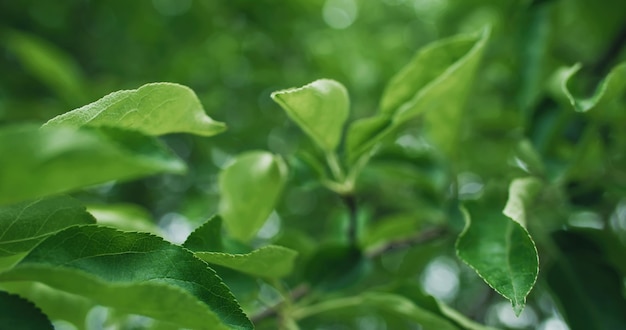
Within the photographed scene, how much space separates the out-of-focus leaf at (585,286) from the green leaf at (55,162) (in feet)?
2.48

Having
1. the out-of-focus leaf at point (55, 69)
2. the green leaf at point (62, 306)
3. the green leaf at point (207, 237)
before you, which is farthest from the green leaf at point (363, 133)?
the out-of-focus leaf at point (55, 69)

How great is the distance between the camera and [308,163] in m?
0.96

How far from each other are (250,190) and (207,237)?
7.7 inches

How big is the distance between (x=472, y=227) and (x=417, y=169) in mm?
399

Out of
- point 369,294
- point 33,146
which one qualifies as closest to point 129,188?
point 369,294

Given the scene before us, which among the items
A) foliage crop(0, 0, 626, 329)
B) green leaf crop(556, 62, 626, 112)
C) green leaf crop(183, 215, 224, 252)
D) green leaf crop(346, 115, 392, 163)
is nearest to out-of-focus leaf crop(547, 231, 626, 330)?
foliage crop(0, 0, 626, 329)

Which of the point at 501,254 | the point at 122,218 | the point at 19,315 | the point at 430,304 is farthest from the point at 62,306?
the point at 501,254

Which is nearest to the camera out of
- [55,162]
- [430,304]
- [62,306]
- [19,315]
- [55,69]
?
[55,162]

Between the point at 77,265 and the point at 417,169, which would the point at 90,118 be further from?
the point at 417,169

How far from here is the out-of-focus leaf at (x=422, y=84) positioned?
34.4 inches

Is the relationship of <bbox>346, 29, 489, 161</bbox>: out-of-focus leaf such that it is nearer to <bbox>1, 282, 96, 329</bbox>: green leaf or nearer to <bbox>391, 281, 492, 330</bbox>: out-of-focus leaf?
<bbox>391, 281, 492, 330</bbox>: out-of-focus leaf

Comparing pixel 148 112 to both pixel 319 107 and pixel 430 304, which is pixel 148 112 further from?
pixel 430 304

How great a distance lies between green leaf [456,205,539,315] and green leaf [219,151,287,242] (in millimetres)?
280

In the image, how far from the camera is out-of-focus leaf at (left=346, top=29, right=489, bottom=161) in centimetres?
87
